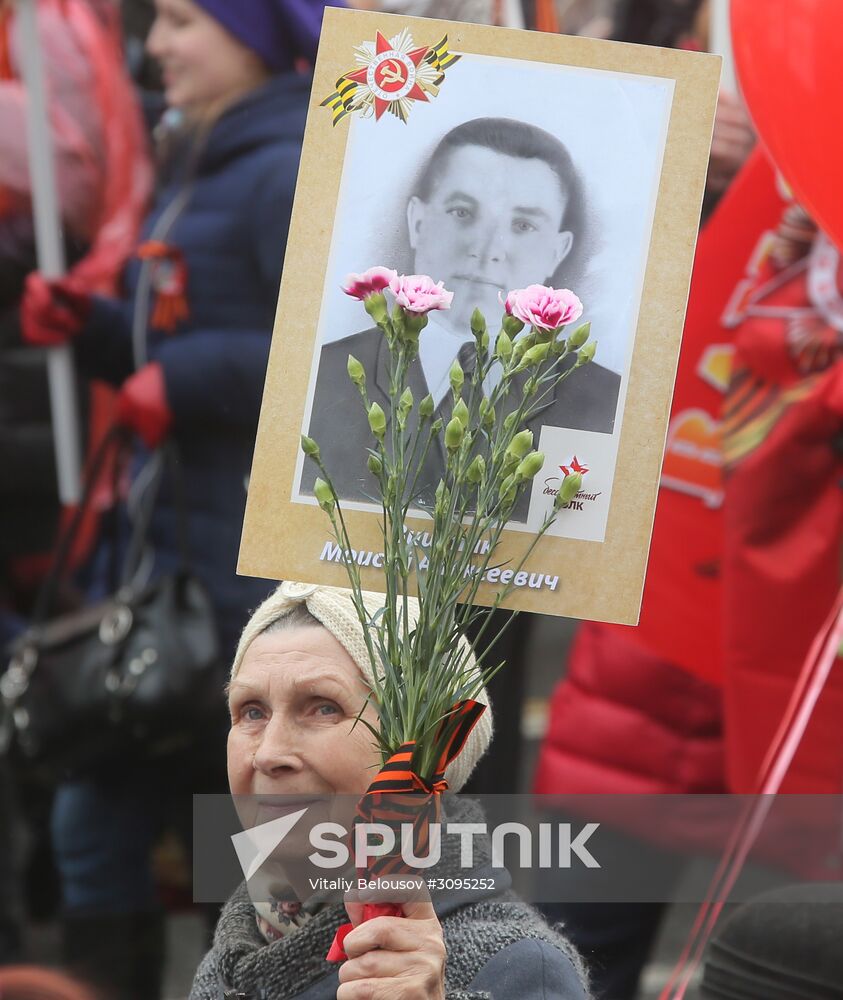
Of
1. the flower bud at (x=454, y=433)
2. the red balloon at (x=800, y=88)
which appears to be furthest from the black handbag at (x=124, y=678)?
the flower bud at (x=454, y=433)

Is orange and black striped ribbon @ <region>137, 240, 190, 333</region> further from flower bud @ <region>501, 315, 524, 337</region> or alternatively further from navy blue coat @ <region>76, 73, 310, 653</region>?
flower bud @ <region>501, 315, 524, 337</region>

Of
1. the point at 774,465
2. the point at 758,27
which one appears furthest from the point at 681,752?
the point at 758,27

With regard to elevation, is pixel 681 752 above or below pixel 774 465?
below

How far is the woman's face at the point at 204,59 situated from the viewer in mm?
2227

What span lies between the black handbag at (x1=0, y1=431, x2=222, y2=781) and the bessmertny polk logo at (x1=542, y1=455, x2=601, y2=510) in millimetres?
1036

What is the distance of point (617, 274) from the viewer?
119cm

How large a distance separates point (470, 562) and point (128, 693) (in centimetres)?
113

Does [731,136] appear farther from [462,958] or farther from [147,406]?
[462,958]

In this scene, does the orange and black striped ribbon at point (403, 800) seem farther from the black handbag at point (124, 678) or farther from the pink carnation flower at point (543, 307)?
the black handbag at point (124, 678)

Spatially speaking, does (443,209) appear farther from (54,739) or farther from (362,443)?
(54,739)

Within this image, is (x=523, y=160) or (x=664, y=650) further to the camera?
(x=664, y=650)

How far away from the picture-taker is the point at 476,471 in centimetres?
111

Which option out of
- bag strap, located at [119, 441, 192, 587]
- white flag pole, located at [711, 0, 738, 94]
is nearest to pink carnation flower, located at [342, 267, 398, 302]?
bag strap, located at [119, 441, 192, 587]

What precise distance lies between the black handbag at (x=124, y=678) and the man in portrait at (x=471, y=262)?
3.23ft
